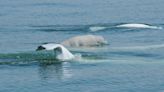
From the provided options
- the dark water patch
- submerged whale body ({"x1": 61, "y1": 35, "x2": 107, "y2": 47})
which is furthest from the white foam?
the dark water patch

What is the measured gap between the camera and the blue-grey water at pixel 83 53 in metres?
24.2

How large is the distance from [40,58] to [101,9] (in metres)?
23.4

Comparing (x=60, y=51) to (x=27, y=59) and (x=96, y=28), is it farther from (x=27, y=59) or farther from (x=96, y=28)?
(x=96, y=28)

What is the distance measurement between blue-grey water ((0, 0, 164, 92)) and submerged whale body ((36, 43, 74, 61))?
29 centimetres

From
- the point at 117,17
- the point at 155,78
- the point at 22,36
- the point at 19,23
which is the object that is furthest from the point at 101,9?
the point at 155,78

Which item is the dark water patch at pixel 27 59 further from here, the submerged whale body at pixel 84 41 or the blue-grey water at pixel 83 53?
the submerged whale body at pixel 84 41

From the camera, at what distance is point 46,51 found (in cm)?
2902

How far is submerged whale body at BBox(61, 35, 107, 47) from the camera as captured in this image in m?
32.1

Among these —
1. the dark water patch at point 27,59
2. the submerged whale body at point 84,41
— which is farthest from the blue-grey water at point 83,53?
the submerged whale body at point 84,41

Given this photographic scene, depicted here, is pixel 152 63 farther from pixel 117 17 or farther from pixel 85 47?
pixel 117 17

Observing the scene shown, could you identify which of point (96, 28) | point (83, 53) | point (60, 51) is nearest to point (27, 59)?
point (60, 51)

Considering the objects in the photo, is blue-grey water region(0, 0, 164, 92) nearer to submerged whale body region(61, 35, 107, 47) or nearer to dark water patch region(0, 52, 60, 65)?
dark water patch region(0, 52, 60, 65)

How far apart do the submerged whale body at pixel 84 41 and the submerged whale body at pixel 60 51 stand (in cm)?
379

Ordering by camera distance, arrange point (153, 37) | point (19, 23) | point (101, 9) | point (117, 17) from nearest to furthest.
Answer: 1. point (153, 37)
2. point (19, 23)
3. point (117, 17)
4. point (101, 9)
